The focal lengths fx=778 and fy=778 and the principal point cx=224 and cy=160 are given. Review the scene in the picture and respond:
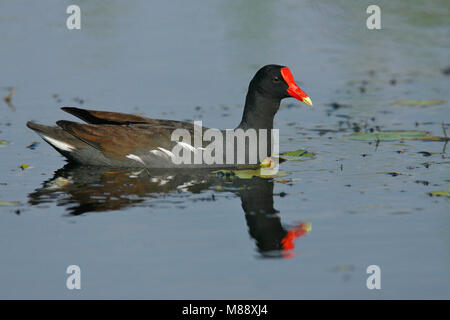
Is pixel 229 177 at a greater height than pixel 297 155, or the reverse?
pixel 297 155

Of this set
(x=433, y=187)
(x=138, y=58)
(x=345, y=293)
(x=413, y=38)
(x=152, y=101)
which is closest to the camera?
(x=345, y=293)

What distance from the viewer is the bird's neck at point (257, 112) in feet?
28.4

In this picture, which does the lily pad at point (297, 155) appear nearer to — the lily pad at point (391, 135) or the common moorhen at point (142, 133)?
the common moorhen at point (142, 133)

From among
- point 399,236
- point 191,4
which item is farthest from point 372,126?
point 191,4

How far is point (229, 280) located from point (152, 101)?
20.6ft

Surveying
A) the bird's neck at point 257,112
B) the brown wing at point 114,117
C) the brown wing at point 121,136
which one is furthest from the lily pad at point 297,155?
the brown wing at point 114,117

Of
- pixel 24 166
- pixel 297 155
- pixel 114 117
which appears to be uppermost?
pixel 114 117

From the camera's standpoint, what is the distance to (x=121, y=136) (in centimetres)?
856

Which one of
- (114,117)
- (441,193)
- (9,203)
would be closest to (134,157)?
(114,117)

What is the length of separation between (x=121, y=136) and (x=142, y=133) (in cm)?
24

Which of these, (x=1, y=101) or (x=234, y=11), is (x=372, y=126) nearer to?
(x=1, y=101)

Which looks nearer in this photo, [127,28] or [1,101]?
[1,101]

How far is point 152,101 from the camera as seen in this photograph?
11.2 m

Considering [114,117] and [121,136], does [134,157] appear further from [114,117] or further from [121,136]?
[114,117]
